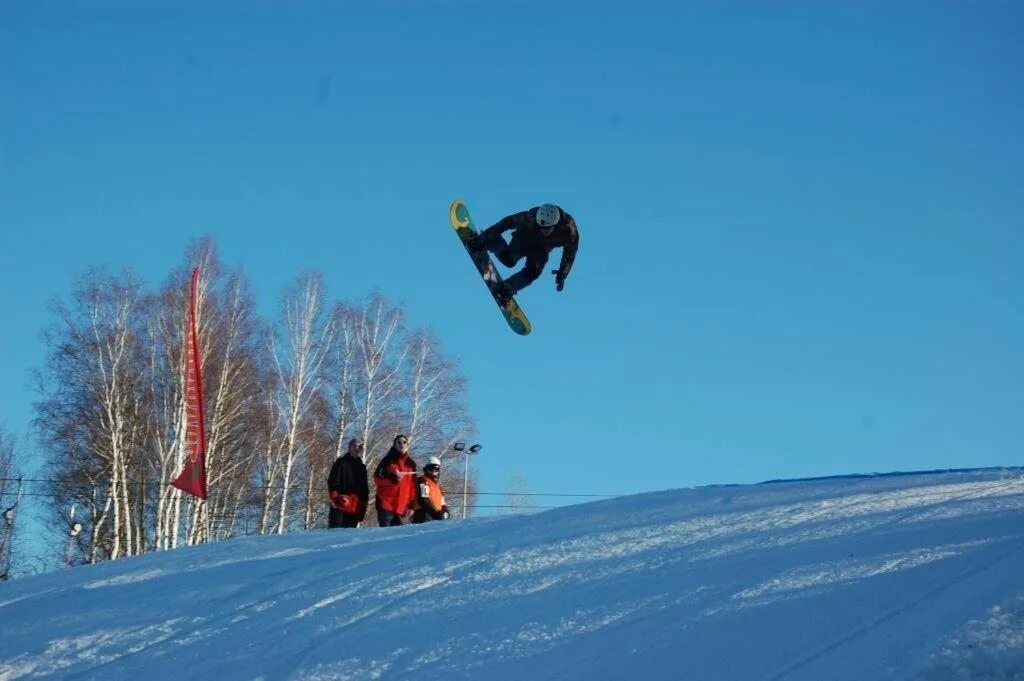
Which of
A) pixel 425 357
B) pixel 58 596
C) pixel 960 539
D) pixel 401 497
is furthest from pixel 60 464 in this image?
pixel 960 539

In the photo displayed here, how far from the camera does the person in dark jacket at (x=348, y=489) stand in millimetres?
12828

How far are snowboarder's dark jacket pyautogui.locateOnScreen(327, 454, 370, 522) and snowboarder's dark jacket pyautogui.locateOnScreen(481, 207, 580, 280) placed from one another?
2.92m

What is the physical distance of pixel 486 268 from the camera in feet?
48.5

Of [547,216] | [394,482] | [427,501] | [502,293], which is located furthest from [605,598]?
[502,293]

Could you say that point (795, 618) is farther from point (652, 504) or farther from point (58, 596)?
point (58, 596)

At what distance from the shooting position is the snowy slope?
19.0 feet

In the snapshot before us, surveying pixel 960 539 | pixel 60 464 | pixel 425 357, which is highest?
pixel 425 357

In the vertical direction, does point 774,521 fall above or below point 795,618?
above

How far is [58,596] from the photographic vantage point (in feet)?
29.9

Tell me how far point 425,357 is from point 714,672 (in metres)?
22.3

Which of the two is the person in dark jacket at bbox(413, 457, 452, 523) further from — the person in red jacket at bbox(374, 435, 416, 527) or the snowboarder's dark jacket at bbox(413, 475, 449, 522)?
the person in red jacket at bbox(374, 435, 416, 527)

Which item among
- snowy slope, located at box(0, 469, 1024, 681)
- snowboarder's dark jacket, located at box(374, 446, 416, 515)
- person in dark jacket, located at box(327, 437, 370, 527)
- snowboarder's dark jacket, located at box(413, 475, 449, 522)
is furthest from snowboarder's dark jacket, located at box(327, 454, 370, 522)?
snowy slope, located at box(0, 469, 1024, 681)

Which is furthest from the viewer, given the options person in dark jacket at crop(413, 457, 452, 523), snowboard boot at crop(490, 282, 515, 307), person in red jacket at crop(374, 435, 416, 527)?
snowboard boot at crop(490, 282, 515, 307)

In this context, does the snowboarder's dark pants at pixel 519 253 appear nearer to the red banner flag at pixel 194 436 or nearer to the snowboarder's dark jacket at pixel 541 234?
the snowboarder's dark jacket at pixel 541 234
